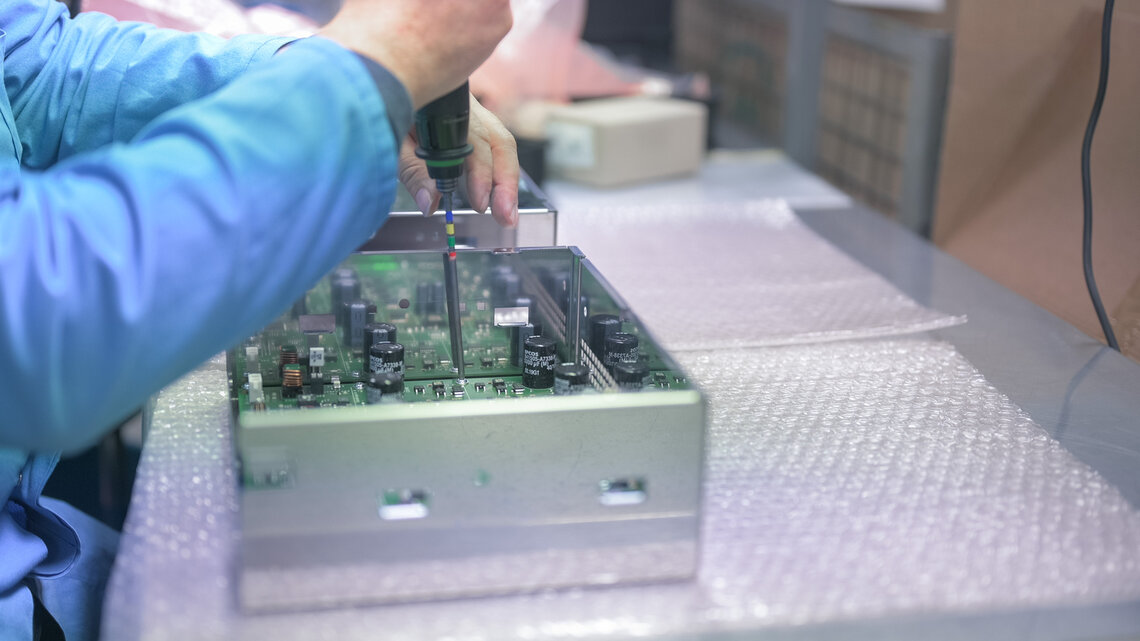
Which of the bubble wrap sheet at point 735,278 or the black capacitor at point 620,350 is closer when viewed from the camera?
the black capacitor at point 620,350

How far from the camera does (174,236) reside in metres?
0.60

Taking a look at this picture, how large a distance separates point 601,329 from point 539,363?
0.07 meters

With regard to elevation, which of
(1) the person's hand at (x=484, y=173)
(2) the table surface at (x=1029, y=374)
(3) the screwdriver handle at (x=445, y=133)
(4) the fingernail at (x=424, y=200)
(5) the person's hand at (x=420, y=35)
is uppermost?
(5) the person's hand at (x=420, y=35)

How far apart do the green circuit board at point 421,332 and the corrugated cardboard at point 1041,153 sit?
667 mm

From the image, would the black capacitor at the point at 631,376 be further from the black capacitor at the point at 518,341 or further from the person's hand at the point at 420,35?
the person's hand at the point at 420,35

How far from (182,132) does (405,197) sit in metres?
0.49

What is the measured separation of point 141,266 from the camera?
23.2 inches

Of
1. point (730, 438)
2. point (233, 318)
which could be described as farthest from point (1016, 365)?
point (233, 318)

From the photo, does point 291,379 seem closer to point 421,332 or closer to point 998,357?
point 421,332

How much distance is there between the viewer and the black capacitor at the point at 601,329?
32.6 inches

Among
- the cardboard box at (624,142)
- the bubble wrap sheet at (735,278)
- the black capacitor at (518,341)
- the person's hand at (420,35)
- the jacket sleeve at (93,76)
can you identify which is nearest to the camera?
the person's hand at (420,35)

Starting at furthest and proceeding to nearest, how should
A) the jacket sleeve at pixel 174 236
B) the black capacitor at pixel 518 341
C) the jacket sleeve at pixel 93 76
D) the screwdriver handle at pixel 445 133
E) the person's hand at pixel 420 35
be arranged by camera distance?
the jacket sleeve at pixel 93 76, the black capacitor at pixel 518 341, the screwdriver handle at pixel 445 133, the person's hand at pixel 420 35, the jacket sleeve at pixel 174 236

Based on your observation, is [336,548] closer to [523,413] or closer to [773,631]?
[523,413]

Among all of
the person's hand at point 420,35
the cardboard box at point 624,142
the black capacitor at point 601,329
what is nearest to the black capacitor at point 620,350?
the black capacitor at point 601,329
